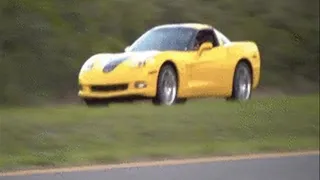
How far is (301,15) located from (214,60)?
7.28 ft

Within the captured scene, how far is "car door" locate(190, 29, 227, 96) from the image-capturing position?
40.8 feet

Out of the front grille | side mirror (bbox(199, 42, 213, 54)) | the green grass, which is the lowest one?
the green grass

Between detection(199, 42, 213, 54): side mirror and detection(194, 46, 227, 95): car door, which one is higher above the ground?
detection(199, 42, 213, 54): side mirror

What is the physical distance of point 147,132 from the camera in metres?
10.9

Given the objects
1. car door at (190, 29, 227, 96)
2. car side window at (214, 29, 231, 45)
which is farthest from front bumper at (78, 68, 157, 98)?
car side window at (214, 29, 231, 45)

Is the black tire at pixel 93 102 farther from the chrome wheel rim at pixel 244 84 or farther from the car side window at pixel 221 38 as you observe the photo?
the chrome wheel rim at pixel 244 84

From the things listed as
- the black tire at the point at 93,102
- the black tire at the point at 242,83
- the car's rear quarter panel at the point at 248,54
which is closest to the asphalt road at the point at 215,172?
the black tire at the point at 93,102

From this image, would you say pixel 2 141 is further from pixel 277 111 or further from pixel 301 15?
pixel 301 15

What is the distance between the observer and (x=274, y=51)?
1361 cm

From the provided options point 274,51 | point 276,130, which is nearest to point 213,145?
point 276,130

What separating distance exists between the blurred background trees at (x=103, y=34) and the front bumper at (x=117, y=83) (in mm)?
162

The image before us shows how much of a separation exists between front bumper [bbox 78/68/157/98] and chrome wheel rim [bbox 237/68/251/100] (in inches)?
59.1

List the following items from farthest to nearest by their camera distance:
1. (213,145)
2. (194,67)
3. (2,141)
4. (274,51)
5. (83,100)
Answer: (274,51), (194,67), (83,100), (213,145), (2,141)

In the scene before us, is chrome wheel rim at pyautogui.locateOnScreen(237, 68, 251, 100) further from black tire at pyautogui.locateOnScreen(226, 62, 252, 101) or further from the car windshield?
the car windshield
